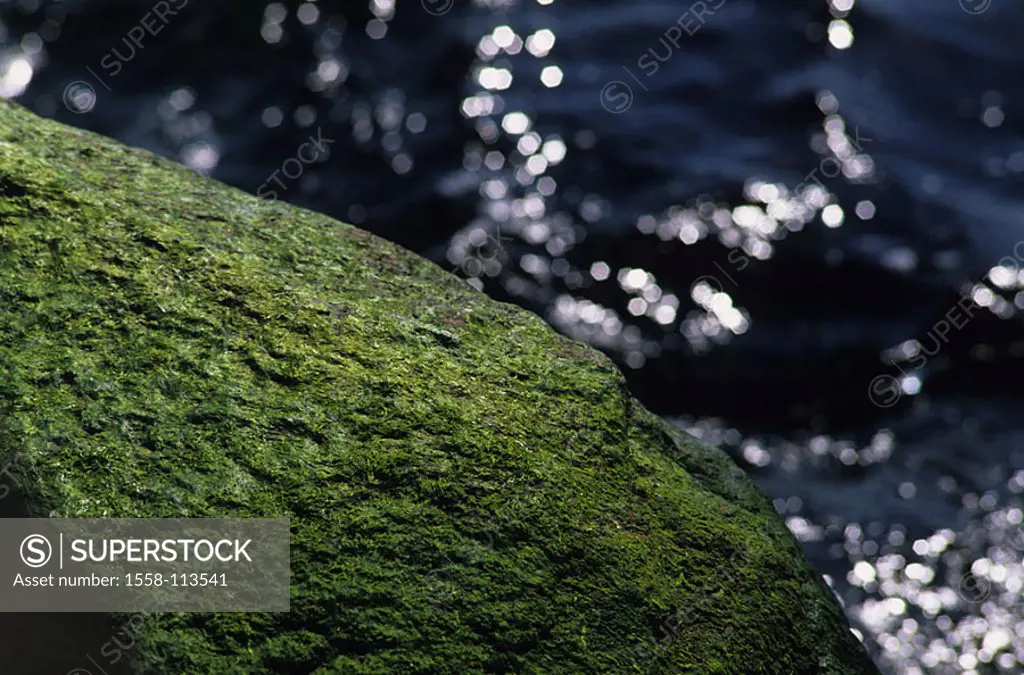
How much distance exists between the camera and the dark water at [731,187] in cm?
526

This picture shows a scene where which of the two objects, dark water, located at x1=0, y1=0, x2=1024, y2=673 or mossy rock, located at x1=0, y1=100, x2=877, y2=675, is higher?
dark water, located at x1=0, y1=0, x2=1024, y2=673

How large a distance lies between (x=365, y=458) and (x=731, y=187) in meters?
4.05

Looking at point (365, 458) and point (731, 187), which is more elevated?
point (731, 187)

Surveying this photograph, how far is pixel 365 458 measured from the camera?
9.59ft

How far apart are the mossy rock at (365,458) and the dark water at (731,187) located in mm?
1893

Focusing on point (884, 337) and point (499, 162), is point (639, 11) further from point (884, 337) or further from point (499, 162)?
point (884, 337)

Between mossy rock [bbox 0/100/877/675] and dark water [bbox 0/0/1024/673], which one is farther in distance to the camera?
dark water [bbox 0/0/1024/673]

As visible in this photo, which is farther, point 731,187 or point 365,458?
point 731,187

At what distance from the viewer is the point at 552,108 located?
22.6 feet

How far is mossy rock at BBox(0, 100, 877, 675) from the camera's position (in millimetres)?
2711

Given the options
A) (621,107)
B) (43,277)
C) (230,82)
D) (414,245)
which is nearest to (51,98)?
(230,82)

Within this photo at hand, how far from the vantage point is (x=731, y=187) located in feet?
21.0

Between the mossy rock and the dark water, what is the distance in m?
1.89

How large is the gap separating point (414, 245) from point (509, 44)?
6.18 feet
